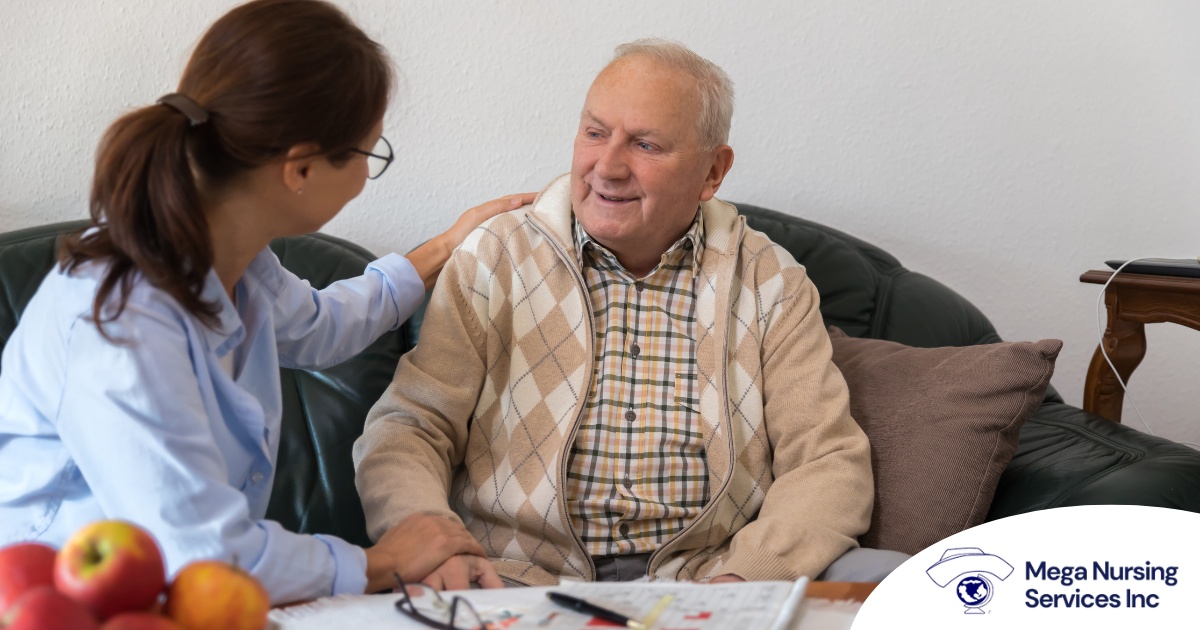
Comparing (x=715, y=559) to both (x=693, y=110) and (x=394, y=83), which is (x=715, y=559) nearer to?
(x=693, y=110)

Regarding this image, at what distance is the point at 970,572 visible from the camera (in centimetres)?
93

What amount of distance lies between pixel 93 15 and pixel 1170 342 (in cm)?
264

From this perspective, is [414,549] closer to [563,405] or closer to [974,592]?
[563,405]

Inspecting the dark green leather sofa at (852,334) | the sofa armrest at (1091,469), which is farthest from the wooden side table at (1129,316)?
the sofa armrest at (1091,469)

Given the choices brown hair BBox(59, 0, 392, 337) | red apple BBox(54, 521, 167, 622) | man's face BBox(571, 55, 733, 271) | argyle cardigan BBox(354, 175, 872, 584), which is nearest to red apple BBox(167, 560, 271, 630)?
red apple BBox(54, 521, 167, 622)

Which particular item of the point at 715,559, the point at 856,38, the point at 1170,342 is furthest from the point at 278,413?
the point at 1170,342

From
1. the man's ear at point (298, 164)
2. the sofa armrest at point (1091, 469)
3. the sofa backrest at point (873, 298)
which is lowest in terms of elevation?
the sofa armrest at point (1091, 469)

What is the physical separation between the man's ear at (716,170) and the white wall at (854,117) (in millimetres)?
503

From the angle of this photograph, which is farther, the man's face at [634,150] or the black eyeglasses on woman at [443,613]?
the man's face at [634,150]

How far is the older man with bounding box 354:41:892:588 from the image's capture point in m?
1.66

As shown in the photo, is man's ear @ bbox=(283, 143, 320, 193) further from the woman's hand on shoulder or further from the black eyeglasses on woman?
the woman's hand on shoulder

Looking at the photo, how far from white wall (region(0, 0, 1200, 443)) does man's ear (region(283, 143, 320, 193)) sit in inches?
38.0

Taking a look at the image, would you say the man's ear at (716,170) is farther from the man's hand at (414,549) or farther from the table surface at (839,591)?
the table surface at (839,591)

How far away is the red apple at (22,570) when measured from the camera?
0.69 meters
